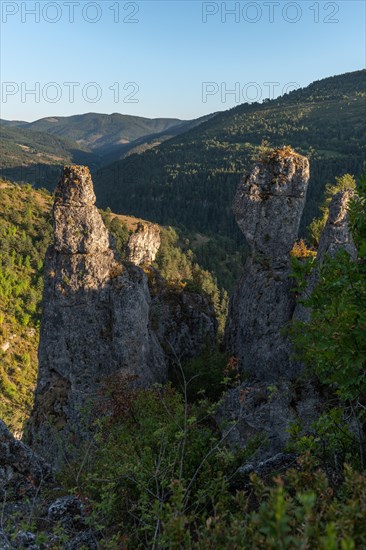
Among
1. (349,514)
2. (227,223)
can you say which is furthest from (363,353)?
(227,223)

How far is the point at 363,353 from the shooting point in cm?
671

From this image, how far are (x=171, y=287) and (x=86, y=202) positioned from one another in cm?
1232

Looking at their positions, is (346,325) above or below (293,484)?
above

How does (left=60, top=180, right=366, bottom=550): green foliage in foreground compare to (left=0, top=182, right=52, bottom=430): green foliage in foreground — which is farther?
(left=0, top=182, right=52, bottom=430): green foliage in foreground

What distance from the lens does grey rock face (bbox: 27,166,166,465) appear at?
2367 cm

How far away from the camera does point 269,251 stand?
87.0ft

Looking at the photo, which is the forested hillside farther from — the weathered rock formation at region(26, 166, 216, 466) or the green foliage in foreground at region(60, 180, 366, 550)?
the green foliage in foreground at region(60, 180, 366, 550)

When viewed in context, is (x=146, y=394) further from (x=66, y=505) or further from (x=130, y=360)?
(x=66, y=505)

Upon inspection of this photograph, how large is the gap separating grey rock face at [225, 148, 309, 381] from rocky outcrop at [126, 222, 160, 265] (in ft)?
33.2

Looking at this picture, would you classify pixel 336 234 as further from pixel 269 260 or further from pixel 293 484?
pixel 293 484

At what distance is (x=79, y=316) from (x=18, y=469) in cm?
1203

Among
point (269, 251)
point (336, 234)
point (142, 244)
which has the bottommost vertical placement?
point (269, 251)

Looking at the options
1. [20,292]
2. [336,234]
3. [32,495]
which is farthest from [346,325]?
[20,292]

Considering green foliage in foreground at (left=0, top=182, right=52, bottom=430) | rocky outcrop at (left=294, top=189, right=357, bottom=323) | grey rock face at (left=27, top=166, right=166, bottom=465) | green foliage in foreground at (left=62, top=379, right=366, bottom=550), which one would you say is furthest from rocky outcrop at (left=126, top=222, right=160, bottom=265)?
green foliage in foreground at (left=0, top=182, right=52, bottom=430)
